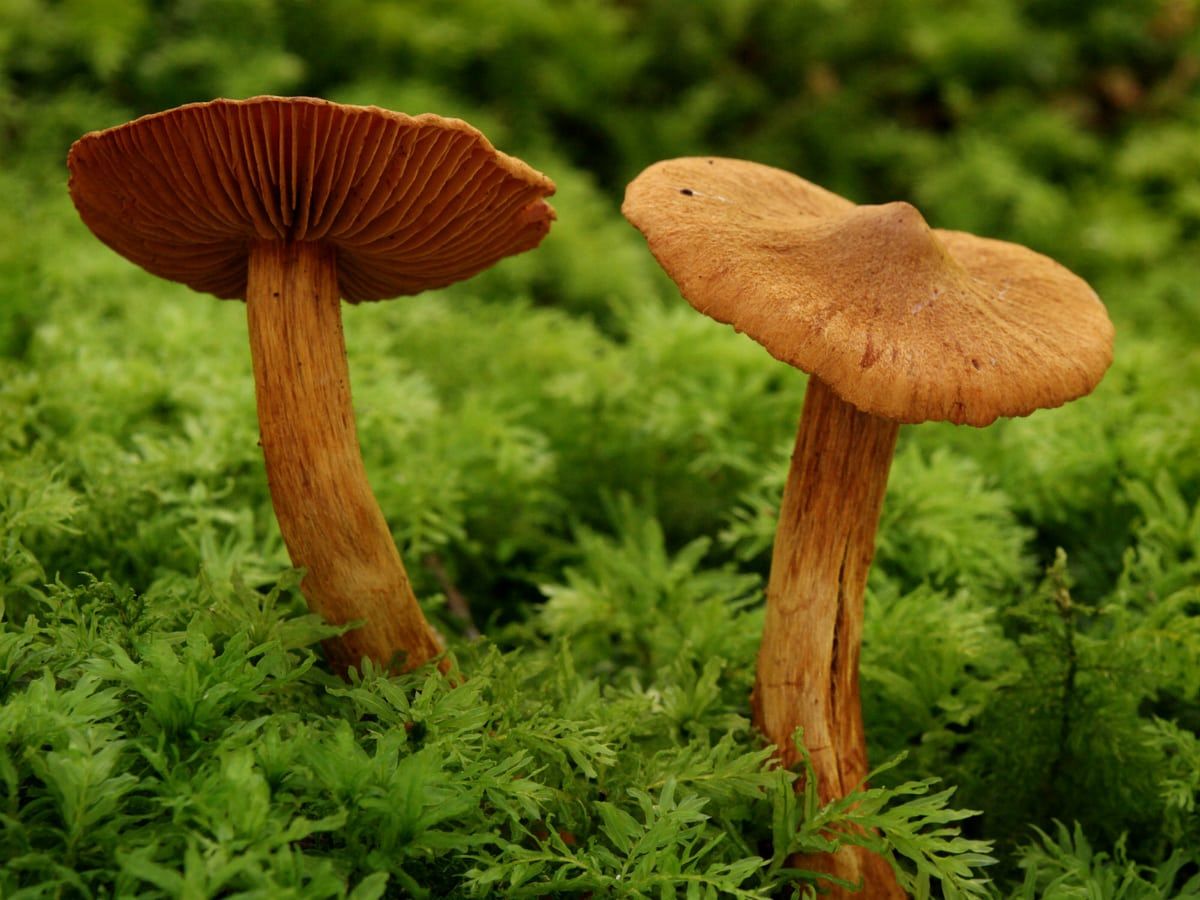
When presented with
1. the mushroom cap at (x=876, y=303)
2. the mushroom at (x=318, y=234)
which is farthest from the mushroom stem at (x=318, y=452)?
the mushroom cap at (x=876, y=303)

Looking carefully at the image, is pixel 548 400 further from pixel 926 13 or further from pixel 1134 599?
pixel 926 13

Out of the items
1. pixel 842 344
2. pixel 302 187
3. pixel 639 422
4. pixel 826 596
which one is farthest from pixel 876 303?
pixel 639 422

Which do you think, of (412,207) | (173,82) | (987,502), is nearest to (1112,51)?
(987,502)

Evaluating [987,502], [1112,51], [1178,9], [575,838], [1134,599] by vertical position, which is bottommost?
[575,838]

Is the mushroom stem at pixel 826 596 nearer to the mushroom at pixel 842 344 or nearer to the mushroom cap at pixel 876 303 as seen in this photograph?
the mushroom at pixel 842 344

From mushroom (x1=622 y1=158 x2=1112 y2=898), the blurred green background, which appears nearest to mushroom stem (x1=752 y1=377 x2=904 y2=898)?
mushroom (x1=622 y1=158 x2=1112 y2=898)

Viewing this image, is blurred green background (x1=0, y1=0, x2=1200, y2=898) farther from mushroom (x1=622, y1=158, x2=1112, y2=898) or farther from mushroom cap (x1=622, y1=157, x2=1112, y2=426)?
mushroom cap (x1=622, y1=157, x2=1112, y2=426)
